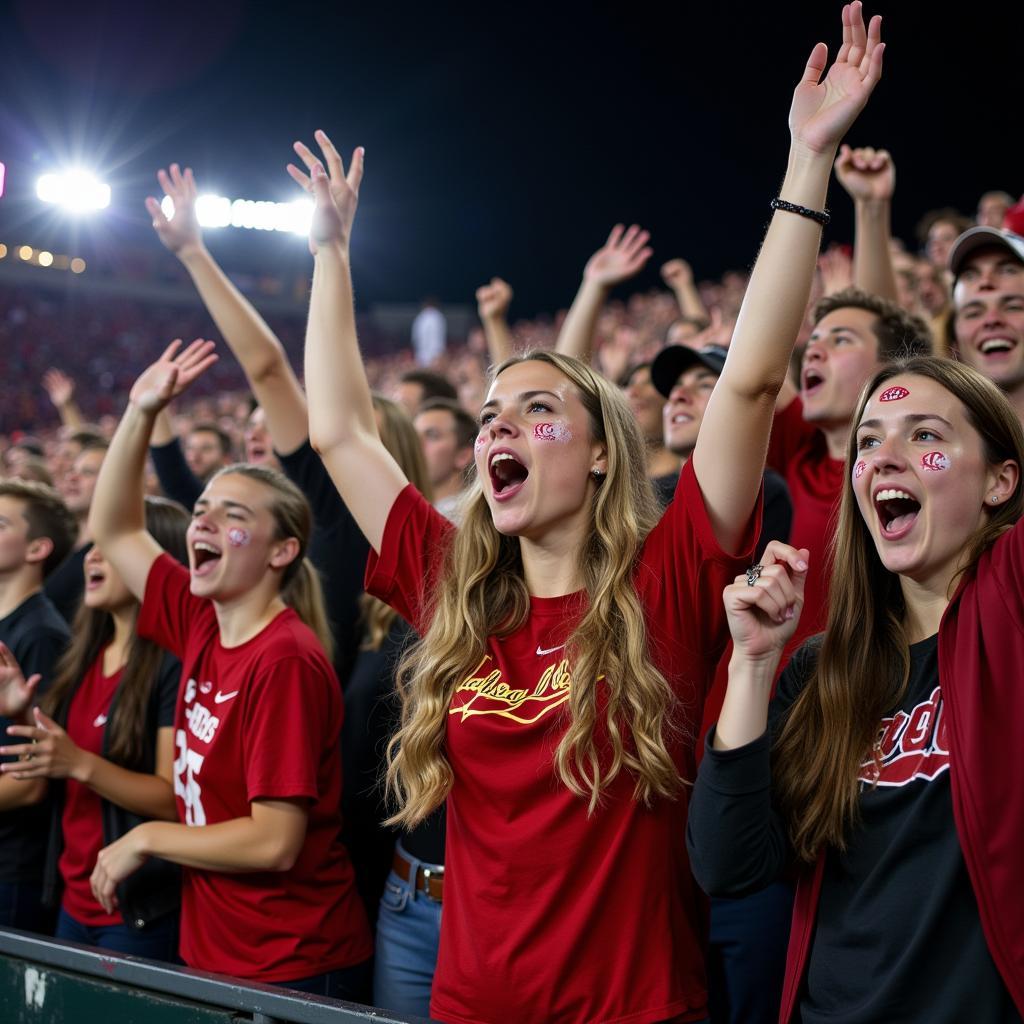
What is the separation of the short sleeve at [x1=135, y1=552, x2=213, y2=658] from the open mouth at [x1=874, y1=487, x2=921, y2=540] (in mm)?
1451

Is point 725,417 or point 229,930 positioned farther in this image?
point 229,930

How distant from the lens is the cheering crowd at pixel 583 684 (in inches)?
54.7

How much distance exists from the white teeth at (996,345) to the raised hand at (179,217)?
1.78m

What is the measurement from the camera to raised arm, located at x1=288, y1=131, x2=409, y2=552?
1934 millimetres

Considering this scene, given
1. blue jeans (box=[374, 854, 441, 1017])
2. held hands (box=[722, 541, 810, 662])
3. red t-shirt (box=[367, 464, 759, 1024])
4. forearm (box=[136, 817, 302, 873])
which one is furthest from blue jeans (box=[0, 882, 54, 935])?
held hands (box=[722, 541, 810, 662])

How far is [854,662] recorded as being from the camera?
1498 mm

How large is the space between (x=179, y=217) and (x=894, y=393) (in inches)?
71.9

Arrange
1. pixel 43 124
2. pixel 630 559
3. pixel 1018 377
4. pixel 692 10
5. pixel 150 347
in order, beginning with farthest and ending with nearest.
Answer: pixel 150 347
pixel 43 124
pixel 692 10
pixel 1018 377
pixel 630 559

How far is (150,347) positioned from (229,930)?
18893 millimetres

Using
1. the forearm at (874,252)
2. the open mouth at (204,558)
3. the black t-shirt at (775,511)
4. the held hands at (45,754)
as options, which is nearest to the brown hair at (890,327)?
the forearm at (874,252)

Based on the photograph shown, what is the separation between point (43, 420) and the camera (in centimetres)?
1614

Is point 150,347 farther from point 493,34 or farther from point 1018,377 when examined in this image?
point 1018,377

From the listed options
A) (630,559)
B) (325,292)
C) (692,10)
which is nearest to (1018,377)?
(630,559)

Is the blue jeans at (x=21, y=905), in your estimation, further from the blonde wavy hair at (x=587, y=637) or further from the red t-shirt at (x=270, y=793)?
the blonde wavy hair at (x=587, y=637)
